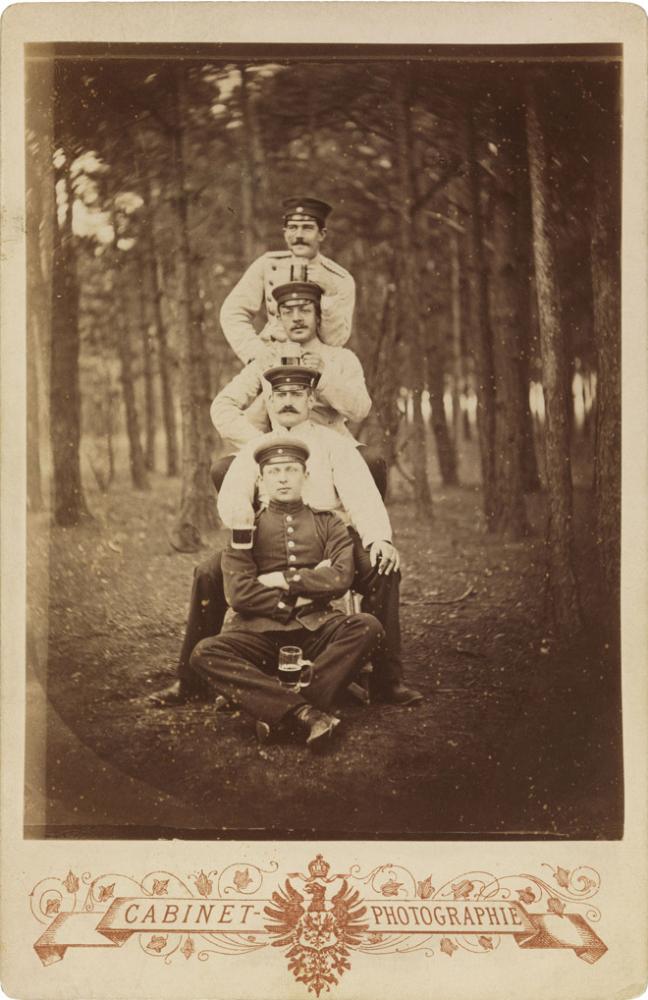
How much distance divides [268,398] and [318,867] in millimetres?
1489

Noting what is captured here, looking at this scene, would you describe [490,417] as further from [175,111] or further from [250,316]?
[175,111]

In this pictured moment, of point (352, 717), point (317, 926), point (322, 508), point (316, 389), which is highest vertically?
point (316, 389)

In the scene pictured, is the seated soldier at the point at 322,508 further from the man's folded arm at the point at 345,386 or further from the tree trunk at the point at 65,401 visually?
the tree trunk at the point at 65,401

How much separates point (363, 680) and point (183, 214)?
5.26 ft

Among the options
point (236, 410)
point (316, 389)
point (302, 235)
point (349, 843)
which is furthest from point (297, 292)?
point (349, 843)

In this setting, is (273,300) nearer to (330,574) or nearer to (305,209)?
(305,209)

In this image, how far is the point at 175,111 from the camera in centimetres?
297

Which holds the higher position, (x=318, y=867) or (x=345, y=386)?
(x=345, y=386)

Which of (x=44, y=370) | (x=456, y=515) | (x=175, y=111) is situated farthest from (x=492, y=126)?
(x=44, y=370)

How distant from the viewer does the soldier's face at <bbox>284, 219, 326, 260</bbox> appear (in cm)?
295

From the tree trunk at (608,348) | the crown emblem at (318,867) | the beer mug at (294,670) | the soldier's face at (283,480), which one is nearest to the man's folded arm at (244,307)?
the soldier's face at (283,480)

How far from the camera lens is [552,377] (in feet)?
9.67

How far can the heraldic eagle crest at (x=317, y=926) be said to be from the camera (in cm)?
284

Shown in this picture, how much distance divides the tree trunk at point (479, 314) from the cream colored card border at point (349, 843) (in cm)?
41
